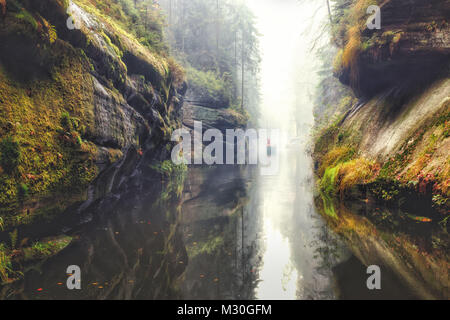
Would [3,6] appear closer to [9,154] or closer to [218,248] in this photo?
[9,154]

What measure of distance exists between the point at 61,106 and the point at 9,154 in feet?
6.01

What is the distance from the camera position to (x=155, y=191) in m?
11.5

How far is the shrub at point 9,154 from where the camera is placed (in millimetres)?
4230

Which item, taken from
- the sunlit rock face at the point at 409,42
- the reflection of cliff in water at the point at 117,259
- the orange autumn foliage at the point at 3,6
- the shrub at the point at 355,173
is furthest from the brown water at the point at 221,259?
the sunlit rock face at the point at 409,42

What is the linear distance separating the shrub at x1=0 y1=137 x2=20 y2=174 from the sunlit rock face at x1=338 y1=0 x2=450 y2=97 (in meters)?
10.7

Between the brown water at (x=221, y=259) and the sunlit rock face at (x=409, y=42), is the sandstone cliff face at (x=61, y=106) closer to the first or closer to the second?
the brown water at (x=221, y=259)

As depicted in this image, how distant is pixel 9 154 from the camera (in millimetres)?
4320

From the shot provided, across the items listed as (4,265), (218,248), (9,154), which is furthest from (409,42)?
(4,265)

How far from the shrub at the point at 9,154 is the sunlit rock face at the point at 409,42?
1075 centimetres

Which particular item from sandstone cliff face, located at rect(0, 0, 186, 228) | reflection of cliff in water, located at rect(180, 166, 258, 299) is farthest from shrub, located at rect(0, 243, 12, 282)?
reflection of cliff in water, located at rect(180, 166, 258, 299)

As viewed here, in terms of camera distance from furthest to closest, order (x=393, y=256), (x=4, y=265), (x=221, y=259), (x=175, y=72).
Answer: (x=175, y=72) < (x=221, y=259) < (x=393, y=256) < (x=4, y=265)

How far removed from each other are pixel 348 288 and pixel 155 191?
9450mm

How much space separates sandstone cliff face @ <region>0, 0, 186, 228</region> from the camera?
4.64 m

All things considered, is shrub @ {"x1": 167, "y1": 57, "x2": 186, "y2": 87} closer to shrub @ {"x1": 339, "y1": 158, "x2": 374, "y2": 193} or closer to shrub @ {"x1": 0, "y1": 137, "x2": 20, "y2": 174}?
shrub @ {"x1": 339, "y1": 158, "x2": 374, "y2": 193}
